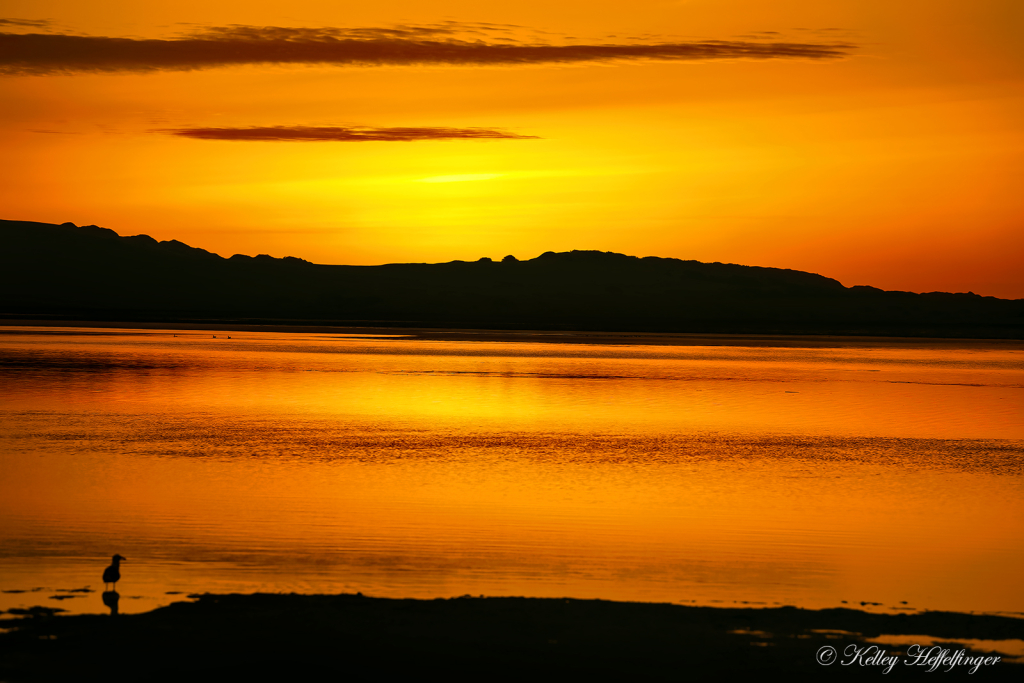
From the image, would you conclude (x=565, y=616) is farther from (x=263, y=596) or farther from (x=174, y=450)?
(x=174, y=450)

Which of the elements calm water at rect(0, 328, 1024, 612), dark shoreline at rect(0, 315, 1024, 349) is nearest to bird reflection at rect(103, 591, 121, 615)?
calm water at rect(0, 328, 1024, 612)

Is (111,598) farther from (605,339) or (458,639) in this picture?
(605,339)

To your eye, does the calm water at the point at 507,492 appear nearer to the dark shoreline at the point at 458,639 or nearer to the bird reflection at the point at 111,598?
the bird reflection at the point at 111,598

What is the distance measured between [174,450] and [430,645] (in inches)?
593

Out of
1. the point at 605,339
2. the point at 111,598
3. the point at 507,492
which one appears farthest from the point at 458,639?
the point at 605,339

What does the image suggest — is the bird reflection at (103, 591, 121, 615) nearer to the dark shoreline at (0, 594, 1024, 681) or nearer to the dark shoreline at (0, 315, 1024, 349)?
the dark shoreline at (0, 594, 1024, 681)

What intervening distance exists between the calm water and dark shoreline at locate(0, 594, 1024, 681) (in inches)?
32.1

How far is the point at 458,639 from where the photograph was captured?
10.5 m

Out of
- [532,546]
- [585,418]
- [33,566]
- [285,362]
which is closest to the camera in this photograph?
[33,566]

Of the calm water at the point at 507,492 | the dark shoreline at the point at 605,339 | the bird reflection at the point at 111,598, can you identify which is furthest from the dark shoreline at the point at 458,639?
the dark shoreline at the point at 605,339

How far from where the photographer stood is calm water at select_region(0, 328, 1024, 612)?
1346 cm

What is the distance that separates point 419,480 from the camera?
20672 millimetres

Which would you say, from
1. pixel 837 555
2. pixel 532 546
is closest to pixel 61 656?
pixel 532 546

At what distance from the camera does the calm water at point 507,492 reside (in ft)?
44.2
